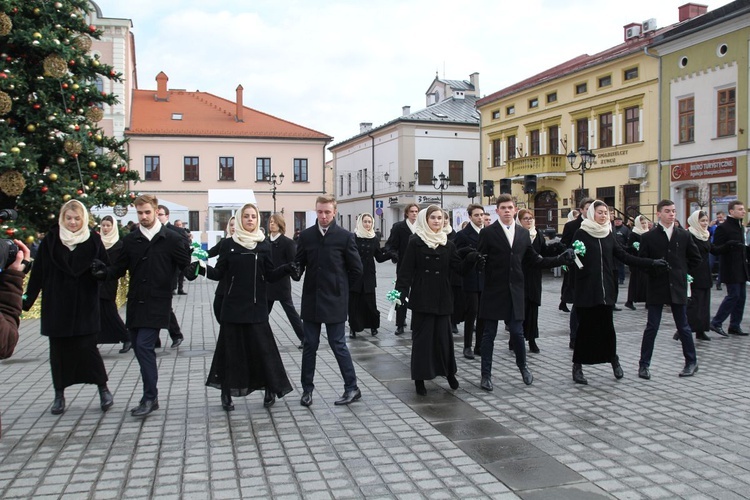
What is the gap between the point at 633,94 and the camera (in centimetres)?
3341

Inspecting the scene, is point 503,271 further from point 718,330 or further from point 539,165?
point 539,165

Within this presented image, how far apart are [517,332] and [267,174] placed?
1918 inches

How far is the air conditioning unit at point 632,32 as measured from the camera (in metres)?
38.4

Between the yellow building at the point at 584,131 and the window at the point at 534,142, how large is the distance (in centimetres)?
6

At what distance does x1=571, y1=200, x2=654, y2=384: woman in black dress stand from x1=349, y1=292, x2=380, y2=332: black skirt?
394cm

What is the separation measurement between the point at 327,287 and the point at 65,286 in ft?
7.84

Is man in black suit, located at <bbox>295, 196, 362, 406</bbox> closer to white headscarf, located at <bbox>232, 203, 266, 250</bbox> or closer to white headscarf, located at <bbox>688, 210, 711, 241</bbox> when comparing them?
white headscarf, located at <bbox>232, 203, 266, 250</bbox>

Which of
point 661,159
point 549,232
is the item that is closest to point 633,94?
point 661,159

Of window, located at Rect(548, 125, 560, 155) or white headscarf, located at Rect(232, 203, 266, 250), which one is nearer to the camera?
white headscarf, located at Rect(232, 203, 266, 250)

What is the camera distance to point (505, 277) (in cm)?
742

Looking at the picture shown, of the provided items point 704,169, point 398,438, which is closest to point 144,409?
point 398,438

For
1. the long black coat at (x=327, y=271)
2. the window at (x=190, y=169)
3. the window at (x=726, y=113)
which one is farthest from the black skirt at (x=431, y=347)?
the window at (x=190, y=169)

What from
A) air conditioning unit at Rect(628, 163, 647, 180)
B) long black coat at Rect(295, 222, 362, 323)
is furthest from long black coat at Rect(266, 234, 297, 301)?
air conditioning unit at Rect(628, 163, 647, 180)

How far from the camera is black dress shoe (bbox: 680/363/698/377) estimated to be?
7.69 metres
